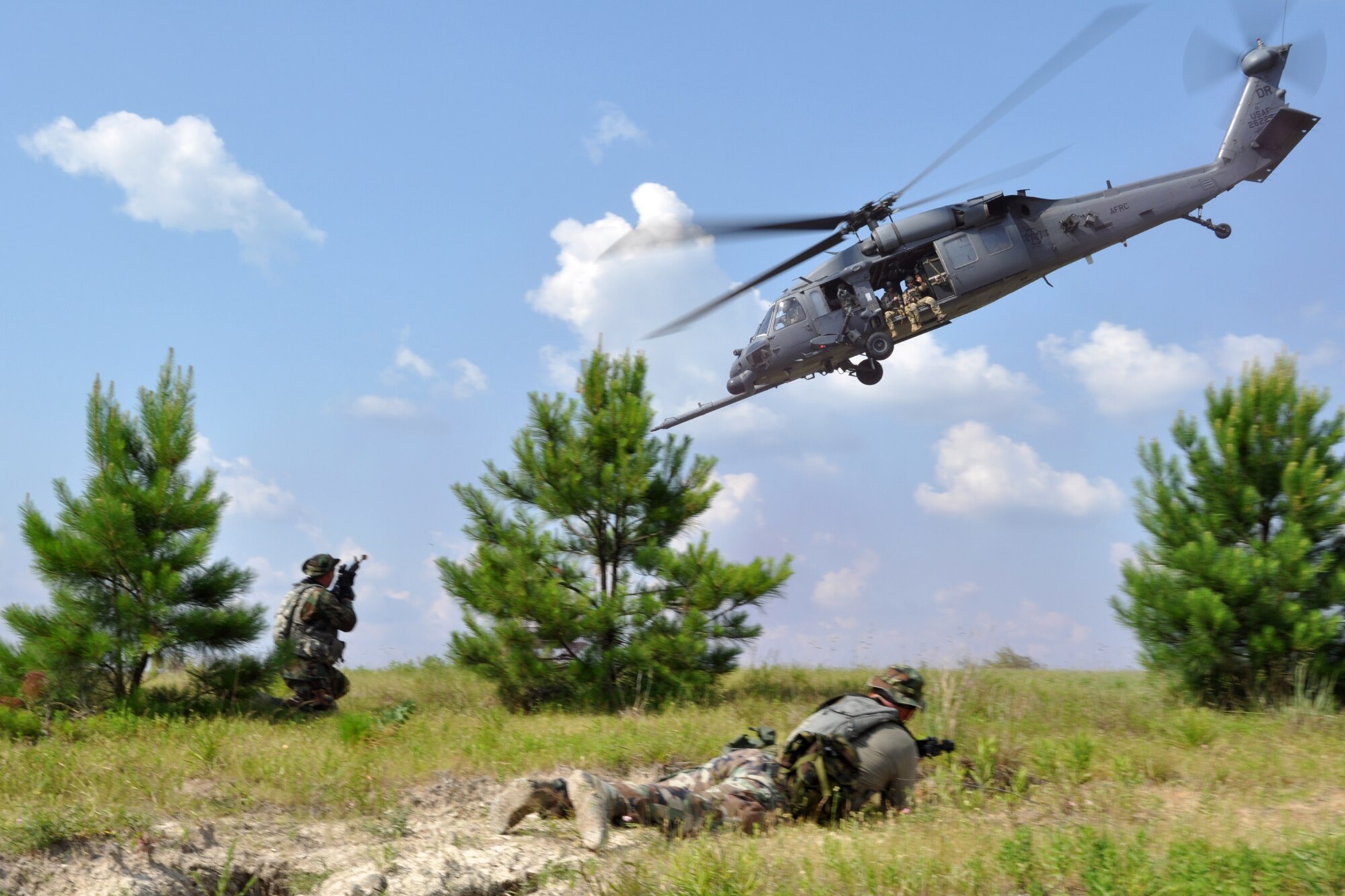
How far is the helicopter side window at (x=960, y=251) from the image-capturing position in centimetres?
1017

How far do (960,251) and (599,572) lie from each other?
5450 millimetres

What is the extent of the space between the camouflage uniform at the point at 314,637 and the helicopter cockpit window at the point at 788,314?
221 inches

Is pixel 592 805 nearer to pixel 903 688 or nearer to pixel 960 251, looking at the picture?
pixel 903 688

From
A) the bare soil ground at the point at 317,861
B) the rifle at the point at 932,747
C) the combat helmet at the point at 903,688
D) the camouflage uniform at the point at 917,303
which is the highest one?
the camouflage uniform at the point at 917,303

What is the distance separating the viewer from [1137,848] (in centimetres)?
408

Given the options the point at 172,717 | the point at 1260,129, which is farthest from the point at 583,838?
the point at 1260,129

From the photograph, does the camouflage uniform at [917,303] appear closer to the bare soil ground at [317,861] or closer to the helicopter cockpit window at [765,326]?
the helicopter cockpit window at [765,326]

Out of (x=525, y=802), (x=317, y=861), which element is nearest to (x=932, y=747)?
(x=525, y=802)

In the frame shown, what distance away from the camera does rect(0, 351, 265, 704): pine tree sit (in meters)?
8.69

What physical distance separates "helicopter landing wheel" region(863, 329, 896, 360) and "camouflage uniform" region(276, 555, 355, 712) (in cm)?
621

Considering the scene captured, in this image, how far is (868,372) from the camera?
10.4 meters

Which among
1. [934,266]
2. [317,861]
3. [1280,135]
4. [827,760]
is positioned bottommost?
[317,861]

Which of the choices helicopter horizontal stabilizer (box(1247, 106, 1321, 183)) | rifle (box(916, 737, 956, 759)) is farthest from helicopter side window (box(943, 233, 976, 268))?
rifle (box(916, 737, 956, 759))

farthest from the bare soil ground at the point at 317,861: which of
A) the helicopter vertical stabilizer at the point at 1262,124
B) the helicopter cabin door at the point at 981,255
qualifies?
the helicopter vertical stabilizer at the point at 1262,124
